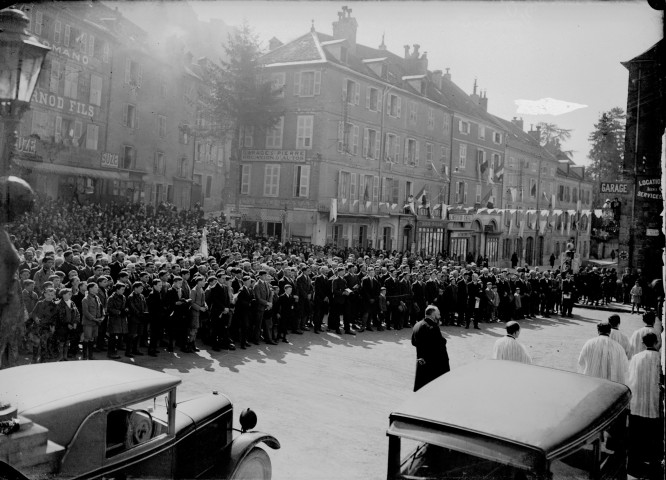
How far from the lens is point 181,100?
1430 inches

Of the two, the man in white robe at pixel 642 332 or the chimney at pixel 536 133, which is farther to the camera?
the chimney at pixel 536 133

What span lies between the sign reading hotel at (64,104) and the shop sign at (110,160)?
2.45 m

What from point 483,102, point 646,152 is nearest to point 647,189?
point 646,152

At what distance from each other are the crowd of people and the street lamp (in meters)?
1.83

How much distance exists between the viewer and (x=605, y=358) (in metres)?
7.74

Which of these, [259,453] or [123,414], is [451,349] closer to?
[259,453]

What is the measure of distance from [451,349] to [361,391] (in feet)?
17.4

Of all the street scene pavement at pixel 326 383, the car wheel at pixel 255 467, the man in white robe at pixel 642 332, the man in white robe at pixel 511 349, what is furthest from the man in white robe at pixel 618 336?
the car wheel at pixel 255 467

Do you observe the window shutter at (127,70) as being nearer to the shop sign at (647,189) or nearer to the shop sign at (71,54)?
the shop sign at (71,54)

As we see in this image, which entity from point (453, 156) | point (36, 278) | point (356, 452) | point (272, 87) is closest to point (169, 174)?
point (272, 87)

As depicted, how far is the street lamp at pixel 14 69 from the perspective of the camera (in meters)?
4.72

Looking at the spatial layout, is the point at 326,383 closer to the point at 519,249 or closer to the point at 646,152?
the point at 646,152

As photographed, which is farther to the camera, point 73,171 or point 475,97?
point 475,97

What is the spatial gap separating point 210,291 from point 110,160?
21070mm
